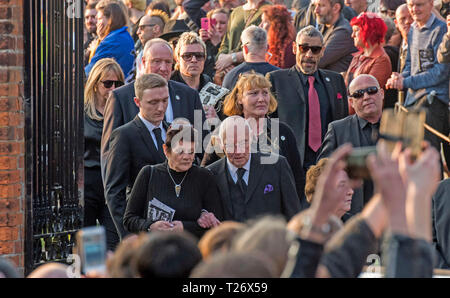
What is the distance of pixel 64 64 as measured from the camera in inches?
266

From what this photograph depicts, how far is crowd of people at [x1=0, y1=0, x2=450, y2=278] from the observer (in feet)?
10.1

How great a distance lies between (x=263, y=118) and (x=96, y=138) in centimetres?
139

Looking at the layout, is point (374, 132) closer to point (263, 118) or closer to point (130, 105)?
point (263, 118)

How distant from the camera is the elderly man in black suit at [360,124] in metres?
7.25

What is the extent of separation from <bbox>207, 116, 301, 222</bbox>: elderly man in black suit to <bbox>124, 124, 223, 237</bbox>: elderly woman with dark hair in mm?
151

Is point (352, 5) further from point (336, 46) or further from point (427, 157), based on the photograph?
point (427, 157)

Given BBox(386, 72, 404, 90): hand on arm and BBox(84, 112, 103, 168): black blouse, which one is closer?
BBox(84, 112, 103, 168): black blouse

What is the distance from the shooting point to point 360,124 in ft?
24.0

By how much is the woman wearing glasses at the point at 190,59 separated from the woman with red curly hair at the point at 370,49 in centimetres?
146

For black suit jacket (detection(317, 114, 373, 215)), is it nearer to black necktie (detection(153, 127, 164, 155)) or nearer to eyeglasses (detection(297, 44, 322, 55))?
eyeglasses (detection(297, 44, 322, 55))

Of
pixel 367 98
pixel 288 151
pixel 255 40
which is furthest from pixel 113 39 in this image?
pixel 367 98

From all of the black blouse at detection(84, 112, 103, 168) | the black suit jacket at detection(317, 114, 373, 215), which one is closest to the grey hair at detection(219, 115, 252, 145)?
the black suit jacket at detection(317, 114, 373, 215)

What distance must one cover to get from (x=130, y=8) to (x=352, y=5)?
8.43 ft
